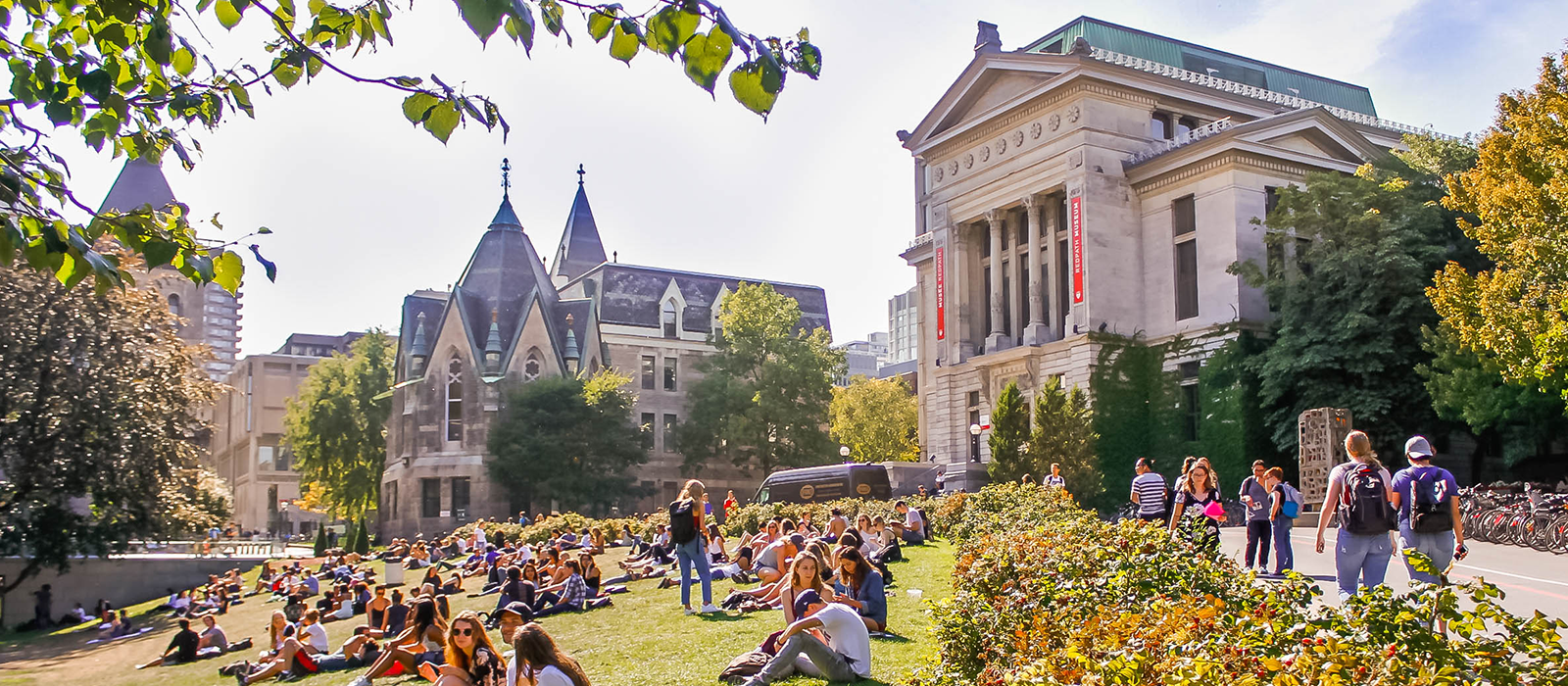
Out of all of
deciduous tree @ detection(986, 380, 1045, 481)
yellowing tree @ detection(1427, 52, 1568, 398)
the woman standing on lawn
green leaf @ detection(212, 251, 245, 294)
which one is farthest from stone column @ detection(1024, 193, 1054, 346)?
green leaf @ detection(212, 251, 245, 294)

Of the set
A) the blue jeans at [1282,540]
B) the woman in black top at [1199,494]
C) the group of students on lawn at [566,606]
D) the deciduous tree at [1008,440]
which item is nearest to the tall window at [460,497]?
the group of students on lawn at [566,606]

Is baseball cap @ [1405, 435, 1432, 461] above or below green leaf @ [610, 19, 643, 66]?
below

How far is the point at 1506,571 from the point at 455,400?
164ft

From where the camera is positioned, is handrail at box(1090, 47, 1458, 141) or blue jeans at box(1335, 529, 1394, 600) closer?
blue jeans at box(1335, 529, 1394, 600)

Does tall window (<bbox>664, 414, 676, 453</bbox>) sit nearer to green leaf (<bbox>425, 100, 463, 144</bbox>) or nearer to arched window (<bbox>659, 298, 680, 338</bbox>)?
arched window (<bbox>659, 298, 680, 338</bbox>)

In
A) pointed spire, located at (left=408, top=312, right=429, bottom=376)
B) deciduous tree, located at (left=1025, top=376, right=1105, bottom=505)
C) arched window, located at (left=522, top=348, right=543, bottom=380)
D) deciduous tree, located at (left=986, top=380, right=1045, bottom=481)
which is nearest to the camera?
deciduous tree, located at (left=1025, top=376, right=1105, bottom=505)

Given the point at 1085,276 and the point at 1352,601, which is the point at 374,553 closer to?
the point at 1085,276

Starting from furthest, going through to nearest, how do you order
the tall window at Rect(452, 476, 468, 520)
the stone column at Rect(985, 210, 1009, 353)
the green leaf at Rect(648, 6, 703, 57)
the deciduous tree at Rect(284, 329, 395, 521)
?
1. the deciduous tree at Rect(284, 329, 395, 521)
2. the tall window at Rect(452, 476, 468, 520)
3. the stone column at Rect(985, 210, 1009, 353)
4. the green leaf at Rect(648, 6, 703, 57)

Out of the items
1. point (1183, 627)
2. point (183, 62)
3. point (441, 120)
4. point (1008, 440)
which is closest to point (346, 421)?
point (1008, 440)

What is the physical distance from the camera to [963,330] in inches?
2434

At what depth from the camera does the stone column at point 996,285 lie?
5925 centimetres

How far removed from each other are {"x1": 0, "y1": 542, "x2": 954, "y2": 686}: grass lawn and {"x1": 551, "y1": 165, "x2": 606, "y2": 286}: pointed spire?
172 feet

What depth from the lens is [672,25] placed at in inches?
209

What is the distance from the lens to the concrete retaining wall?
43594 millimetres
